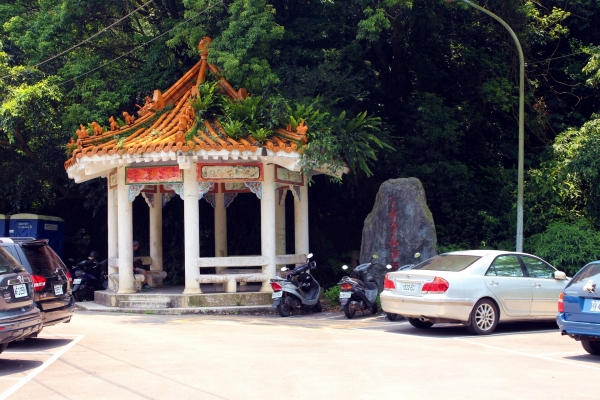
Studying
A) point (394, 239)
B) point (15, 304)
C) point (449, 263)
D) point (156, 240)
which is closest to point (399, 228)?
point (394, 239)

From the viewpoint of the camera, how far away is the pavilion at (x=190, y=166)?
1552 cm

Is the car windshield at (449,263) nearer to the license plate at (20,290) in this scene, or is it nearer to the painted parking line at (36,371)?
the painted parking line at (36,371)

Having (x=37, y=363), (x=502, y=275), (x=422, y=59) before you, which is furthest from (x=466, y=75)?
(x=37, y=363)

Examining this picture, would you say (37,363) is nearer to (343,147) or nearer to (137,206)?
(343,147)

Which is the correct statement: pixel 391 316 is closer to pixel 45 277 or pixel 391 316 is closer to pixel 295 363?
pixel 295 363

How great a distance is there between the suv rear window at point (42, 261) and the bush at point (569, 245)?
11.1 m

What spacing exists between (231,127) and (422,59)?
316 inches

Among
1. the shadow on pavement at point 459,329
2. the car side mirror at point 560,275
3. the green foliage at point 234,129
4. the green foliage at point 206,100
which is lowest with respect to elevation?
the shadow on pavement at point 459,329

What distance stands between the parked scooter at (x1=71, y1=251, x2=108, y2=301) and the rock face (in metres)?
7.07

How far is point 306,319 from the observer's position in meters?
15.0

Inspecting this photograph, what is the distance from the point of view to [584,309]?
380 inches

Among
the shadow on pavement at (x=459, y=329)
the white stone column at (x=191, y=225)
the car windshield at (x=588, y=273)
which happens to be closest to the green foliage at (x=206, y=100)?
the white stone column at (x=191, y=225)

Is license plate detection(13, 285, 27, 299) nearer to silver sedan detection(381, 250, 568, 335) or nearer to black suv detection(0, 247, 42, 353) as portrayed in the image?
black suv detection(0, 247, 42, 353)

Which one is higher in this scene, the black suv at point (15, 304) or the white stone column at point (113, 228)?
the white stone column at point (113, 228)
